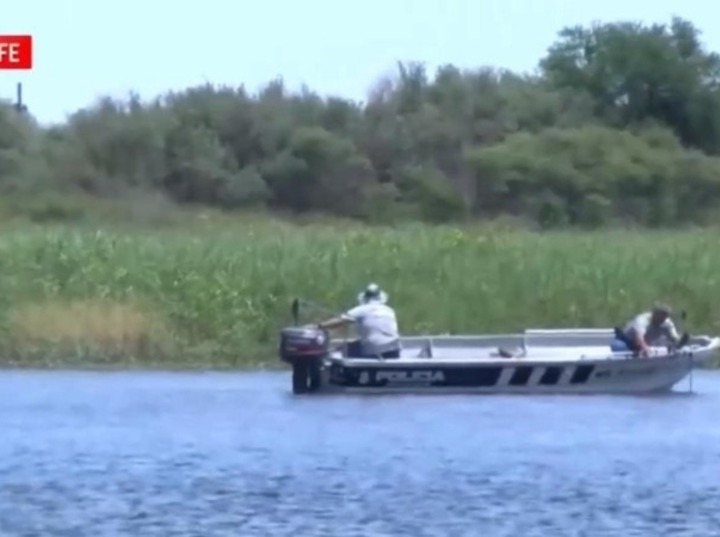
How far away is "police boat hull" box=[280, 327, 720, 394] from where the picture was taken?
31875 millimetres

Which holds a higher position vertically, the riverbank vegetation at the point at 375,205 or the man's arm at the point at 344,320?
the riverbank vegetation at the point at 375,205

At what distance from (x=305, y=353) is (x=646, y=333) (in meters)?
4.34

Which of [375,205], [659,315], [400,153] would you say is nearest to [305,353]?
[659,315]

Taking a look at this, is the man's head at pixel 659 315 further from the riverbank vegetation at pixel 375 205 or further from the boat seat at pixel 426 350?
the riverbank vegetation at pixel 375 205

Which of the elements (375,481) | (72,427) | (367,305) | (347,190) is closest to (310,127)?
(347,190)

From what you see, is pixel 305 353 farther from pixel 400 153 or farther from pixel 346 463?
pixel 400 153

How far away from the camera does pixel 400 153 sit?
201ft

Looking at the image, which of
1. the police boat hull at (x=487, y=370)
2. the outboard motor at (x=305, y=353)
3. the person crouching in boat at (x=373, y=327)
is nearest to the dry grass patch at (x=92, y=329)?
the police boat hull at (x=487, y=370)

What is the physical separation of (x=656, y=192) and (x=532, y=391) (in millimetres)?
28490

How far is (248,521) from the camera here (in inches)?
800

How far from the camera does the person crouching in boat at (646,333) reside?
3288 centimetres

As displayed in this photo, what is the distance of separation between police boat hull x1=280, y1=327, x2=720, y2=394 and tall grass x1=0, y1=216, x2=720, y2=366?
5092mm

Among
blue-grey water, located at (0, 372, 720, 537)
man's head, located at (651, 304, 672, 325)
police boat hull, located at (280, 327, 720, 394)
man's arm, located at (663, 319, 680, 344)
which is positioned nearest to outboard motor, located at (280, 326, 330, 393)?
police boat hull, located at (280, 327, 720, 394)

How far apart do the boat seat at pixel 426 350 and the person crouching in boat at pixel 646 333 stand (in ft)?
7.49
